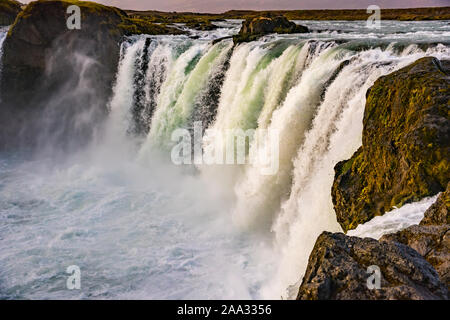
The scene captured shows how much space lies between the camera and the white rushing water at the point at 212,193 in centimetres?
1054

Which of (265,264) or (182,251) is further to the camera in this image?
(182,251)

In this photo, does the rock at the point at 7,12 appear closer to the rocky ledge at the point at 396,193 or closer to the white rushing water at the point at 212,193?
the white rushing water at the point at 212,193

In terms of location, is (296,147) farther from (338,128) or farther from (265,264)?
(265,264)

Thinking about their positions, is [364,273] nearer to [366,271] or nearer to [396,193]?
[366,271]

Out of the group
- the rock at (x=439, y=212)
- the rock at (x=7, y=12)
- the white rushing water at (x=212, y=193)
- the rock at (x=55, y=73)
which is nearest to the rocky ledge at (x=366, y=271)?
the rock at (x=439, y=212)

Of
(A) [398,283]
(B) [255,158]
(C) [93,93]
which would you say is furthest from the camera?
(C) [93,93]

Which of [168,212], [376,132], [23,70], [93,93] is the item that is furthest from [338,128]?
[23,70]

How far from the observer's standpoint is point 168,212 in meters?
15.4

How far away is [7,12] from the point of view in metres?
36.1

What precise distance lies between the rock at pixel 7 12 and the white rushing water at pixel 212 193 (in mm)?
20555

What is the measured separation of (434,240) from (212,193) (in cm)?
1144

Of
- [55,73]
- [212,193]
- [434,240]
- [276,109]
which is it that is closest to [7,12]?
[55,73]
